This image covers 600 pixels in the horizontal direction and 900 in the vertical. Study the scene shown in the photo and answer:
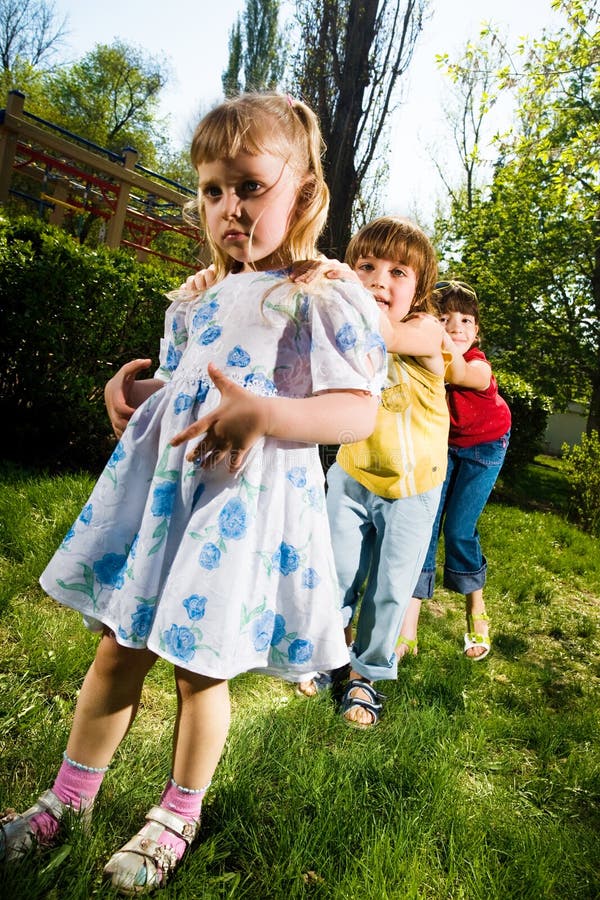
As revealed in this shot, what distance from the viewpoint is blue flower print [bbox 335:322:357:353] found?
1.37m

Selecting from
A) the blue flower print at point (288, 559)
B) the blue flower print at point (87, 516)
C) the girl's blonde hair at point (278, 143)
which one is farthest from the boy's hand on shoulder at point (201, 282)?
the blue flower print at point (288, 559)

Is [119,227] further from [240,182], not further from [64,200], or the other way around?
[240,182]

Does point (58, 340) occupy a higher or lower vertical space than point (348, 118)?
lower

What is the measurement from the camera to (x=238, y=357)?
1396mm

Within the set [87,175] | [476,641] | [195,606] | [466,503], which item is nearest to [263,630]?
[195,606]

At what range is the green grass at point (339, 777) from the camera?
4.92 ft

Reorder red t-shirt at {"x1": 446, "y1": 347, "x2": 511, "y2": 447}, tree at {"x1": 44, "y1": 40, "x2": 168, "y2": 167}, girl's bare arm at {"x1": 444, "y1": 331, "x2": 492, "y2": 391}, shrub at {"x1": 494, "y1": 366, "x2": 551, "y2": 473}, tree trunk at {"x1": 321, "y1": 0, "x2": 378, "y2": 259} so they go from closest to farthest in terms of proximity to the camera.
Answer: girl's bare arm at {"x1": 444, "y1": 331, "x2": 492, "y2": 391}, red t-shirt at {"x1": 446, "y1": 347, "x2": 511, "y2": 447}, tree trunk at {"x1": 321, "y1": 0, "x2": 378, "y2": 259}, shrub at {"x1": 494, "y1": 366, "x2": 551, "y2": 473}, tree at {"x1": 44, "y1": 40, "x2": 168, "y2": 167}

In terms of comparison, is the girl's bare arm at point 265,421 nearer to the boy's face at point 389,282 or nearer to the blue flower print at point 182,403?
the blue flower print at point 182,403

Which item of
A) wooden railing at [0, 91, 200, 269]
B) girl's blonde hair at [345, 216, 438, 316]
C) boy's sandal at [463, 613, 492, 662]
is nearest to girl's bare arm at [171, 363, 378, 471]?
girl's blonde hair at [345, 216, 438, 316]

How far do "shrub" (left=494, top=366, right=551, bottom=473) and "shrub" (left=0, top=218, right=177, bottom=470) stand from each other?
6.46 meters

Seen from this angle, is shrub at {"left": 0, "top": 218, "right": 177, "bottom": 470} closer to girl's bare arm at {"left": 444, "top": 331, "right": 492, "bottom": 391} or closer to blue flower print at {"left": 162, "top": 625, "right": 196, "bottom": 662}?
girl's bare arm at {"left": 444, "top": 331, "right": 492, "bottom": 391}

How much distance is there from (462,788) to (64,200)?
53.0ft

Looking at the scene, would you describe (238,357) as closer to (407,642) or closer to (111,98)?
(407,642)

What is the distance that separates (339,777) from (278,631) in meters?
0.77
